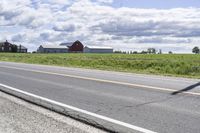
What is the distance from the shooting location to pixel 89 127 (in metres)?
6.85

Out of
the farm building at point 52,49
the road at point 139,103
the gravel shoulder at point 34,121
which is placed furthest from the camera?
the farm building at point 52,49

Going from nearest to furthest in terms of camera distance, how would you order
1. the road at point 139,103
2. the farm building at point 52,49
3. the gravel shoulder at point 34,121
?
the gravel shoulder at point 34,121, the road at point 139,103, the farm building at point 52,49

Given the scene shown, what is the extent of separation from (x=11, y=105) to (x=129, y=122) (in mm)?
3641

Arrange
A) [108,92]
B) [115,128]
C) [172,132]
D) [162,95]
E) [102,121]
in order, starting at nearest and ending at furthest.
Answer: [172,132]
[115,128]
[102,121]
[162,95]
[108,92]

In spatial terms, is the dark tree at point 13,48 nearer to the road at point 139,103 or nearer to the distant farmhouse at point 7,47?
the distant farmhouse at point 7,47

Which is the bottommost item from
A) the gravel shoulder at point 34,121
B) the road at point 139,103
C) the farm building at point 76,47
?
the gravel shoulder at point 34,121

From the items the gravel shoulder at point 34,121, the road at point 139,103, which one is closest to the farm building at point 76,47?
the road at point 139,103

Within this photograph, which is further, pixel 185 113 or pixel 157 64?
pixel 157 64

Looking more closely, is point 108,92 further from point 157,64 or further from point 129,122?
point 157,64

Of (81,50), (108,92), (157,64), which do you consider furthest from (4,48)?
(108,92)

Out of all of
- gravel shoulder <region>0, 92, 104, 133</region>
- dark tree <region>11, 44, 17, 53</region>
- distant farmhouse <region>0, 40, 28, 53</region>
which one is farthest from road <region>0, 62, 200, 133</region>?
distant farmhouse <region>0, 40, 28, 53</region>

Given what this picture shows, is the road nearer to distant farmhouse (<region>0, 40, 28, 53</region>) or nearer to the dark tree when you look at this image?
the dark tree

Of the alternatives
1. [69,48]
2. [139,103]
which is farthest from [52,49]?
[139,103]

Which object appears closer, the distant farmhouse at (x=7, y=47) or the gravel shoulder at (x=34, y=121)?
the gravel shoulder at (x=34, y=121)
